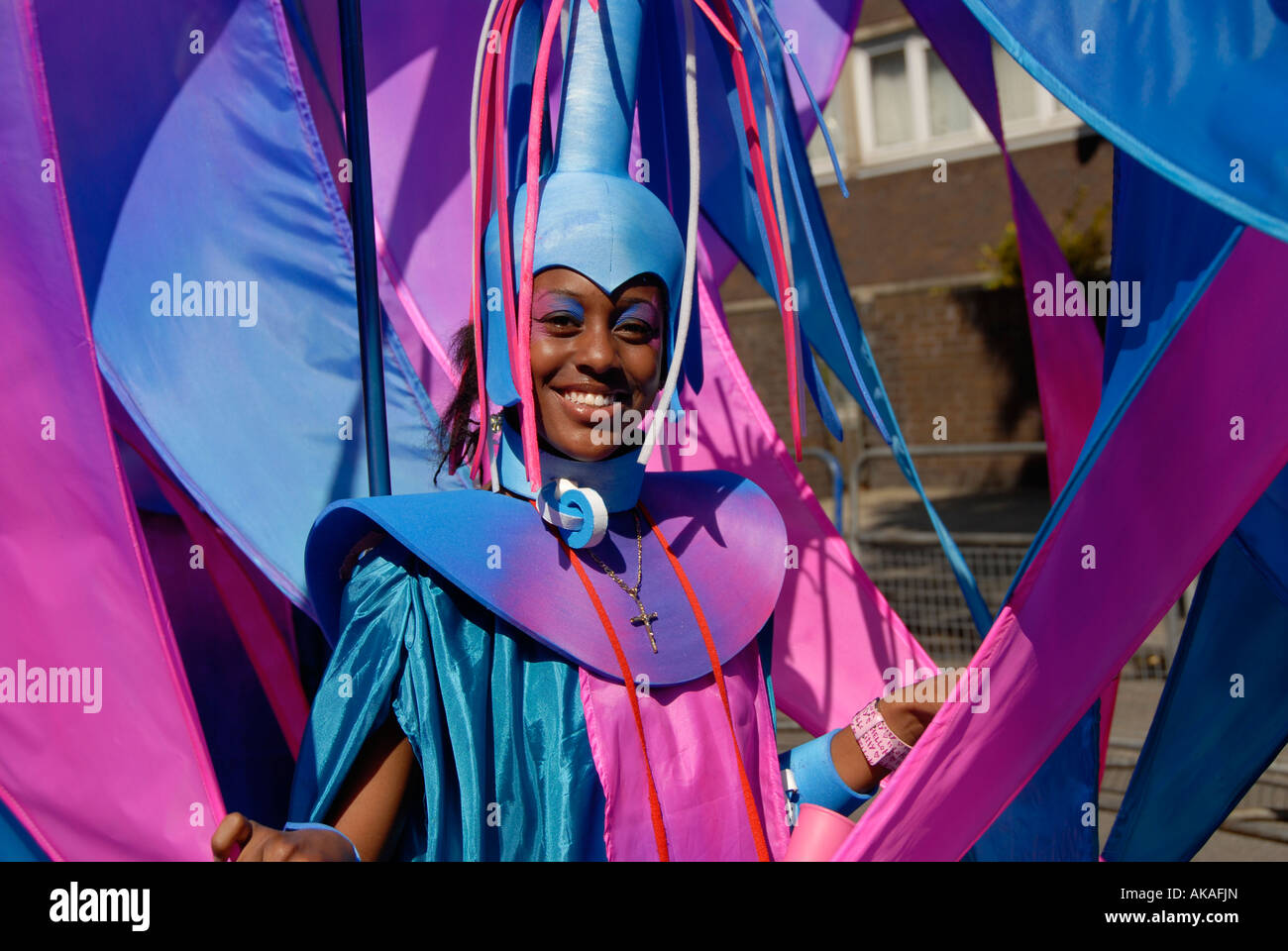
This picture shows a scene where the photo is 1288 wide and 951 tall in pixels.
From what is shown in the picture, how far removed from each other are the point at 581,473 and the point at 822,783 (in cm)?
57

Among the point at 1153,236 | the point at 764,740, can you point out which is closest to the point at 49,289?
the point at 764,740

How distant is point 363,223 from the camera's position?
1.77 metres

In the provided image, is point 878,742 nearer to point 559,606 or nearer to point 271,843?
point 559,606

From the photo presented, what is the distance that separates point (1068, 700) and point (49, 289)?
143 cm

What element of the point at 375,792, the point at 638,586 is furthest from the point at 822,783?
the point at 375,792

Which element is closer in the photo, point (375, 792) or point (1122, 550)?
point (375, 792)

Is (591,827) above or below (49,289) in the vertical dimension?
below

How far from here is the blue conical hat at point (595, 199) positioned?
1556 millimetres

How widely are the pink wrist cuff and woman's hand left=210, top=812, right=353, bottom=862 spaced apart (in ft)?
2.42

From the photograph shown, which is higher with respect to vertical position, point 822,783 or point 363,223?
point 363,223

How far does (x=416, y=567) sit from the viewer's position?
5.05 feet

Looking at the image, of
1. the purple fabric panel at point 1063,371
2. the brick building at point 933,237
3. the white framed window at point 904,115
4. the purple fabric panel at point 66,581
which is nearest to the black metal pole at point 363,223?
the purple fabric panel at point 66,581

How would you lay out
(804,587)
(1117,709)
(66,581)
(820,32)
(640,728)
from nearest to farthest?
(640,728), (66,581), (804,587), (820,32), (1117,709)
